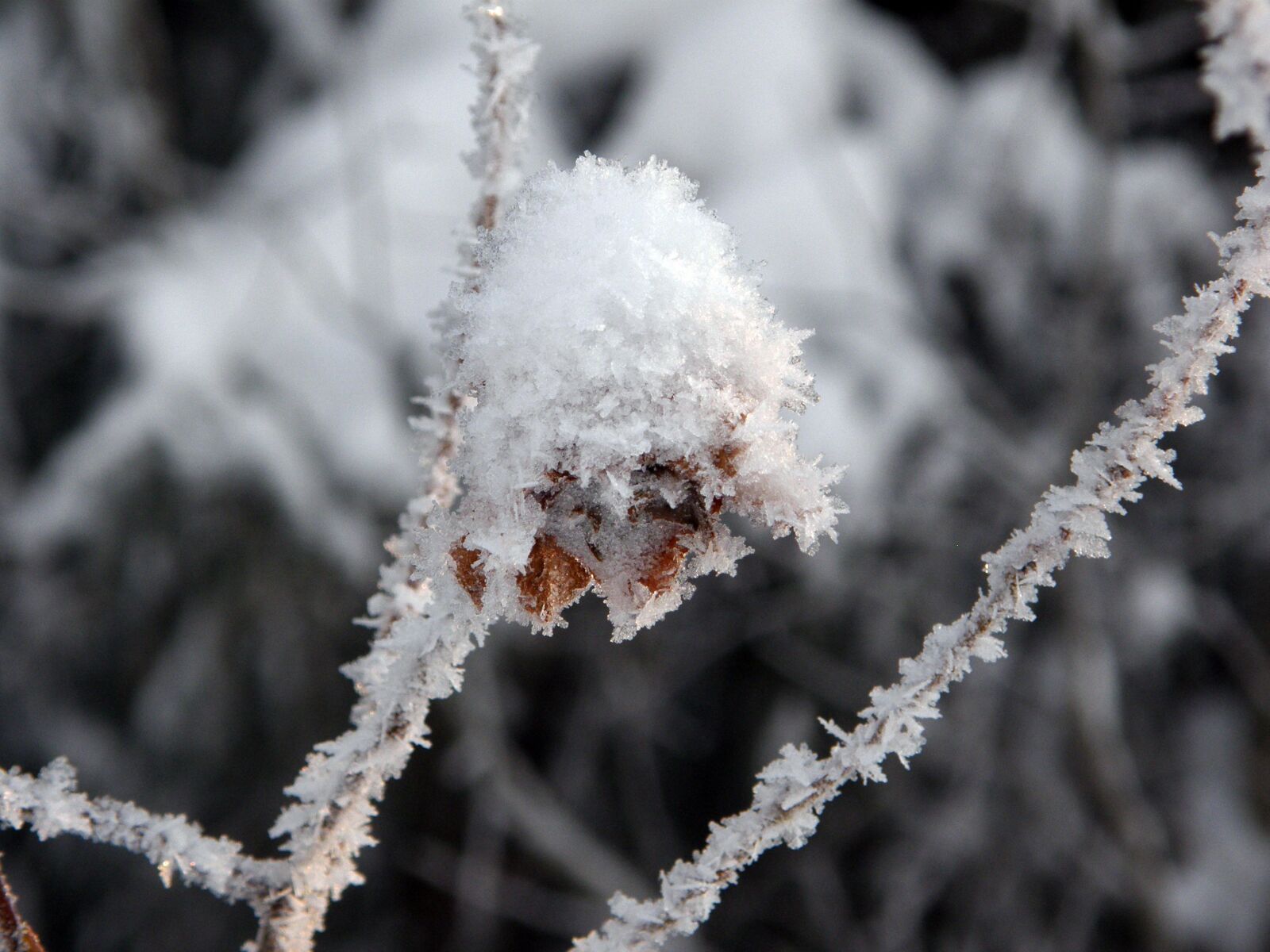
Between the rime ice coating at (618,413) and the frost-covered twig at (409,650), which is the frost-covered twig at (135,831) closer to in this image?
the frost-covered twig at (409,650)

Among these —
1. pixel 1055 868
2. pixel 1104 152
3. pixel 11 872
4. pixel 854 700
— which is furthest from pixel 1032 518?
pixel 11 872

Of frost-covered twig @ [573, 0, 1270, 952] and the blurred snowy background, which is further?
the blurred snowy background

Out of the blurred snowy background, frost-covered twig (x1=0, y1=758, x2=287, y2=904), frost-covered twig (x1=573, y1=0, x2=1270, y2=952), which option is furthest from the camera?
the blurred snowy background

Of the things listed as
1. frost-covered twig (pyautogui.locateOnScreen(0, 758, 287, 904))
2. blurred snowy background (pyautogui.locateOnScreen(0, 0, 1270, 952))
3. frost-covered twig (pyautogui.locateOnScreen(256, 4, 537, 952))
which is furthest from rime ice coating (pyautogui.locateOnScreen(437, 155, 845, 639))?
blurred snowy background (pyautogui.locateOnScreen(0, 0, 1270, 952))

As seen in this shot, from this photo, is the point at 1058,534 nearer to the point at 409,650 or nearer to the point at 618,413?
the point at 618,413

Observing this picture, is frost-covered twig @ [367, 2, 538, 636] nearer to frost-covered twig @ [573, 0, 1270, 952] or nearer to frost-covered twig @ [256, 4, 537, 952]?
frost-covered twig @ [256, 4, 537, 952]

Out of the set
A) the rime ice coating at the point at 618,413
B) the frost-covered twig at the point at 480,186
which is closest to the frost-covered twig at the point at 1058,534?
the rime ice coating at the point at 618,413
